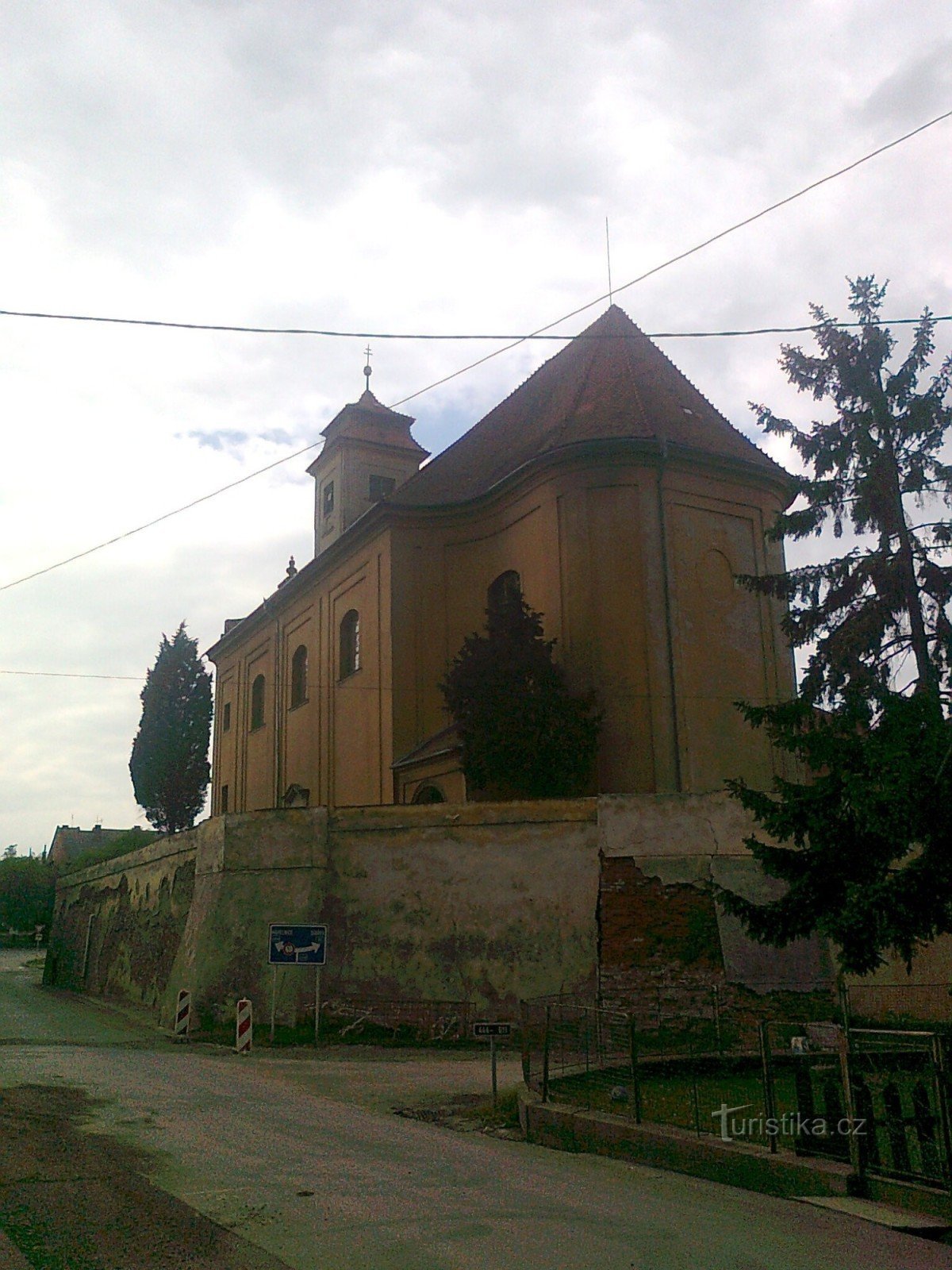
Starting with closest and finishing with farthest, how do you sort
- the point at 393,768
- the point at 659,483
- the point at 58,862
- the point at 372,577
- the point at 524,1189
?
the point at 524,1189 < the point at 659,483 < the point at 393,768 < the point at 372,577 < the point at 58,862

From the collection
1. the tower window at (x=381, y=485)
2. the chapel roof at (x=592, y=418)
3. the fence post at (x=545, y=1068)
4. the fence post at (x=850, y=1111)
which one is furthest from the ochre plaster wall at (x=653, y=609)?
the fence post at (x=850, y=1111)

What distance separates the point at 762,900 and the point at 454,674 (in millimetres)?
7366

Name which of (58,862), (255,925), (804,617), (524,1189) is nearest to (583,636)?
(804,617)

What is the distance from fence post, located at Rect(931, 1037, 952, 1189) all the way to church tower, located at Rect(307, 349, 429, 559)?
105ft

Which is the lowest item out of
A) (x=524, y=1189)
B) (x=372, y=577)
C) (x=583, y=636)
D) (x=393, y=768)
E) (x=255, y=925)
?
(x=524, y=1189)

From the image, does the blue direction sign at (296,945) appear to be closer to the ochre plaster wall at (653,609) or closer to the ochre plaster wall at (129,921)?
the ochre plaster wall at (129,921)

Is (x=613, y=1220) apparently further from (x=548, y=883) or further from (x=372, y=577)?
(x=372, y=577)

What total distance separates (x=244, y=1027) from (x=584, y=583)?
1157cm

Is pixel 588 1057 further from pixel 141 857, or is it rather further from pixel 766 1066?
pixel 141 857

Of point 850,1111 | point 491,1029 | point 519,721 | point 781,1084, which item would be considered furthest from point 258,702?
point 850,1111

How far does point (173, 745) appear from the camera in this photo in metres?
45.7

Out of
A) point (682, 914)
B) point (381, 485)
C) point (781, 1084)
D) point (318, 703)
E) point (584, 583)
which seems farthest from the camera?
point (381, 485)

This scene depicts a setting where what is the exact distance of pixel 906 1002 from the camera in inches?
615

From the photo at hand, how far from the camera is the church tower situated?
1506 inches
